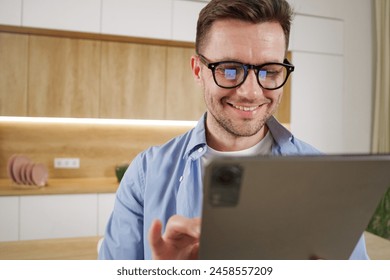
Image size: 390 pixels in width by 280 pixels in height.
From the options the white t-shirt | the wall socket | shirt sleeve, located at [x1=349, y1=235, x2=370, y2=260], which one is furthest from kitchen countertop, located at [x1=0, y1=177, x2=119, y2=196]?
shirt sleeve, located at [x1=349, y1=235, x2=370, y2=260]

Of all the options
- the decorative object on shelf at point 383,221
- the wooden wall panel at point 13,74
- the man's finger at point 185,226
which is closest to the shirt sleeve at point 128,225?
the man's finger at point 185,226

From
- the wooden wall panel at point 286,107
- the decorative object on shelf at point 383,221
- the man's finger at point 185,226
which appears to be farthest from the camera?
the wooden wall panel at point 286,107

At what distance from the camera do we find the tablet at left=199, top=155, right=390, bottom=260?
47 cm

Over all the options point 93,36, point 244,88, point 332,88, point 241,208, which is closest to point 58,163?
point 93,36

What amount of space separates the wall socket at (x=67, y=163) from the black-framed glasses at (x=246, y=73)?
6.37 ft

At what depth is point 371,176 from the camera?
1.74ft

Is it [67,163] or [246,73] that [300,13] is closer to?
[246,73]

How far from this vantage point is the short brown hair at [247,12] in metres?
0.97

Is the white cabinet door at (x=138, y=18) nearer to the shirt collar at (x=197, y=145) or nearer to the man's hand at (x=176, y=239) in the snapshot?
the shirt collar at (x=197, y=145)

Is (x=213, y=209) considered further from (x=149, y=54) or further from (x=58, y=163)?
(x=58, y=163)

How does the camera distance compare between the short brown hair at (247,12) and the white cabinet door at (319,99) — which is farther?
the white cabinet door at (319,99)

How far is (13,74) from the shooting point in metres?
2.29

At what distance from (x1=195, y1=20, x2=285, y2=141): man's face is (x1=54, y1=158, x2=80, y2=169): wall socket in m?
1.85

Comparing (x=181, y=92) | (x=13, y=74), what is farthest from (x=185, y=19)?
(x=13, y=74)
